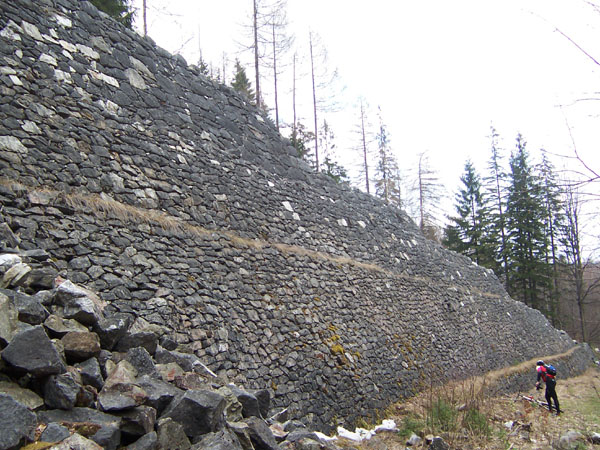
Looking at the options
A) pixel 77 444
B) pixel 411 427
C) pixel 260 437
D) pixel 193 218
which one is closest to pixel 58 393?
pixel 77 444

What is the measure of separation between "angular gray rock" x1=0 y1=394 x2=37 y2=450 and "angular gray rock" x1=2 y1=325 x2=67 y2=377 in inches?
13.3

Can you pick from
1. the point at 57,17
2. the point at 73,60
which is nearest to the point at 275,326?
the point at 73,60

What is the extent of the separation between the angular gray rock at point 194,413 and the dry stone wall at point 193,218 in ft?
5.51

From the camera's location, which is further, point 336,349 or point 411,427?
point 336,349

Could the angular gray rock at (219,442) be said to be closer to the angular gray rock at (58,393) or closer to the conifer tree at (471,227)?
the angular gray rock at (58,393)

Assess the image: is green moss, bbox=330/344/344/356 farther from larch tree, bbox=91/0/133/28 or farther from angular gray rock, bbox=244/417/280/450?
larch tree, bbox=91/0/133/28

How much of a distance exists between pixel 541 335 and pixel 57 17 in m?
23.2

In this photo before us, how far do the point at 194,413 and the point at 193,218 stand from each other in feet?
14.7

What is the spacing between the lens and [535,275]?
27.4 m

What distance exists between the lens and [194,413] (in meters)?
2.84

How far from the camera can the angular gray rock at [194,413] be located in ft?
9.15

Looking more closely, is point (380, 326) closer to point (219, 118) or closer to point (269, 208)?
point (269, 208)

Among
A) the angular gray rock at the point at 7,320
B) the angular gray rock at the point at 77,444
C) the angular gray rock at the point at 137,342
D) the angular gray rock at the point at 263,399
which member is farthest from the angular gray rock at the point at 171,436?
the angular gray rock at the point at 263,399

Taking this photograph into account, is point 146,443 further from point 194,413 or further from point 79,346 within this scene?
point 79,346
